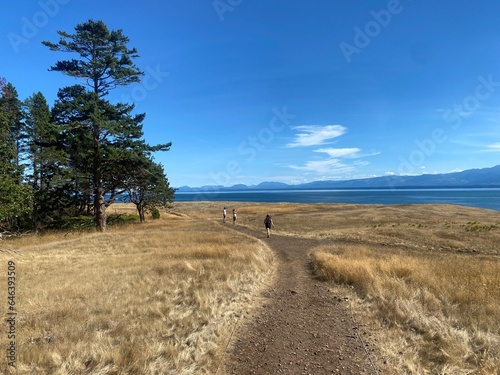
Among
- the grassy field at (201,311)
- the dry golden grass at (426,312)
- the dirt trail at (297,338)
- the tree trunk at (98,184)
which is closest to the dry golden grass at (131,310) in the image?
the grassy field at (201,311)

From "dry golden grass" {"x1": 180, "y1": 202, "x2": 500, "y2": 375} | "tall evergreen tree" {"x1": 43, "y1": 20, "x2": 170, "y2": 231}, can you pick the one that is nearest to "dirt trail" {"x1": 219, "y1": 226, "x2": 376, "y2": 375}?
"dry golden grass" {"x1": 180, "y1": 202, "x2": 500, "y2": 375}

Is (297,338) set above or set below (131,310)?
below

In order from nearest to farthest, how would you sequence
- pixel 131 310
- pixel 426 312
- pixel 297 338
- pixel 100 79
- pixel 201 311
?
pixel 297 338 < pixel 426 312 < pixel 201 311 < pixel 131 310 < pixel 100 79

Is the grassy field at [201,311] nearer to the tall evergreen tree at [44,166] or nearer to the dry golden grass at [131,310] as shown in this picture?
the dry golden grass at [131,310]

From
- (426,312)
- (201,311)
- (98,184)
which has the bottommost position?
(426,312)

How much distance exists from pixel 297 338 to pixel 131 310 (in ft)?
15.7

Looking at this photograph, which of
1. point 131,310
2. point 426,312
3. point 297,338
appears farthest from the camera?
point 131,310

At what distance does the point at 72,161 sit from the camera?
32719mm

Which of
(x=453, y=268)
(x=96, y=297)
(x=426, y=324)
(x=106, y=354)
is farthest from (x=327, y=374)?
→ (x=453, y=268)

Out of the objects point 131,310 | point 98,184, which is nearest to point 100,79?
point 98,184

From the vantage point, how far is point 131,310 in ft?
28.6

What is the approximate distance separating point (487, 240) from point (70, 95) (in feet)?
130

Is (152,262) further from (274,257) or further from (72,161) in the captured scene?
(72,161)

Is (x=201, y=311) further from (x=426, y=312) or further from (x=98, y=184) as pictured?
(x=98, y=184)
